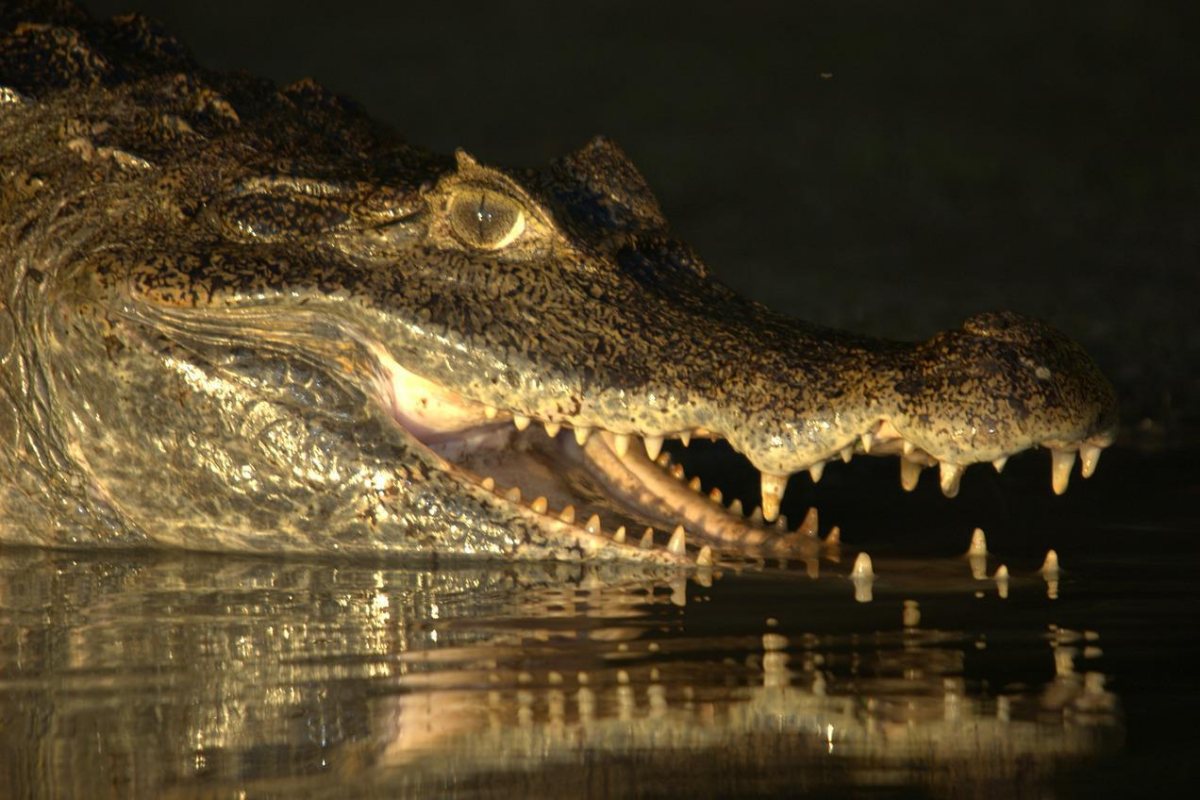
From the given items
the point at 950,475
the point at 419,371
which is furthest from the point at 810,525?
the point at 419,371

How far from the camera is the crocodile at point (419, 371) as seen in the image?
15.0 ft

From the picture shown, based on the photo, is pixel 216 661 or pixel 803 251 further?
pixel 803 251

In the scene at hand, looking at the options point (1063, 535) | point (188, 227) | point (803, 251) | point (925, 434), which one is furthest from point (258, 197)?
point (803, 251)

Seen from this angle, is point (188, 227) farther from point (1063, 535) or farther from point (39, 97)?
point (1063, 535)

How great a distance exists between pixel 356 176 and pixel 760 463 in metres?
1.45

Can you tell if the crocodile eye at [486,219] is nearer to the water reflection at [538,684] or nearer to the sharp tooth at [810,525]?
the water reflection at [538,684]

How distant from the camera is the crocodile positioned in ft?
15.0

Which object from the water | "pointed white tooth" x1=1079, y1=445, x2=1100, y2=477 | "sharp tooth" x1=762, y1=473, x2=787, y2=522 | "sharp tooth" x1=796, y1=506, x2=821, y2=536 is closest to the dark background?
"sharp tooth" x1=796, y1=506, x2=821, y2=536

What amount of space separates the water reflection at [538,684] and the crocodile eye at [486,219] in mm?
829

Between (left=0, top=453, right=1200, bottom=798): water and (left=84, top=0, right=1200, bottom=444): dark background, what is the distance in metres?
4.89

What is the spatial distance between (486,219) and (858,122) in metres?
7.60

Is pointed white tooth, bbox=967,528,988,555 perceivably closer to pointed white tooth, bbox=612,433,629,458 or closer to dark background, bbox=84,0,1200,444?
pointed white tooth, bbox=612,433,629,458

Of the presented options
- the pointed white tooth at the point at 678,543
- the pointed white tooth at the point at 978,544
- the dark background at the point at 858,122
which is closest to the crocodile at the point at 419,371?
the pointed white tooth at the point at 678,543

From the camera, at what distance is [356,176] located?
5.29m
